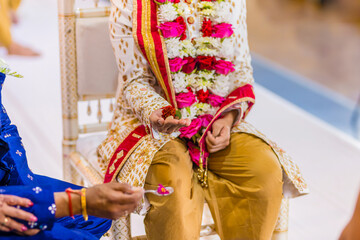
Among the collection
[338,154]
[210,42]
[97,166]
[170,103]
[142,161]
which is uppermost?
[210,42]

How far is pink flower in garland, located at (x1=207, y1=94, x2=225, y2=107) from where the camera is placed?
2.19m

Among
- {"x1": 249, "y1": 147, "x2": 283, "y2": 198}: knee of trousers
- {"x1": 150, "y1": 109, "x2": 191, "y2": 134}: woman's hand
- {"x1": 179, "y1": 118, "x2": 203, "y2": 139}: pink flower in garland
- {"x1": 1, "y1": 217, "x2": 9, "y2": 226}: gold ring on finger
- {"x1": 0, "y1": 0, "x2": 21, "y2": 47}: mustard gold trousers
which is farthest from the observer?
{"x1": 0, "y1": 0, "x2": 21, "y2": 47}: mustard gold trousers

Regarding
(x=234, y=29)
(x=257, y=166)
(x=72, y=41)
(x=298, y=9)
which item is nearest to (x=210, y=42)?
(x=234, y=29)

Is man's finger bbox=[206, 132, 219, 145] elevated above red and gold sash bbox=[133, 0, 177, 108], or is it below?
below

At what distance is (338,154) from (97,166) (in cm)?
188

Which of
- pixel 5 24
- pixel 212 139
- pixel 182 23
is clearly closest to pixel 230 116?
pixel 212 139

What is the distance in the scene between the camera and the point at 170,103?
2.14 metres

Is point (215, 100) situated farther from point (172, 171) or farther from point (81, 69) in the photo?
point (81, 69)

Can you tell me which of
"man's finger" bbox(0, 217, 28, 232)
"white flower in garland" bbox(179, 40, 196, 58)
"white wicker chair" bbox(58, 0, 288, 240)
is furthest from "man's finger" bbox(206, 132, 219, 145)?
"man's finger" bbox(0, 217, 28, 232)

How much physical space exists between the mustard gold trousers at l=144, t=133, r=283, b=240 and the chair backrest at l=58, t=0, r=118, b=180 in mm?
647

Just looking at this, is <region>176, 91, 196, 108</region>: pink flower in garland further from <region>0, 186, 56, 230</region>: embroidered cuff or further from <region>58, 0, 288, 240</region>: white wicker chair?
<region>0, 186, 56, 230</region>: embroidered cuff

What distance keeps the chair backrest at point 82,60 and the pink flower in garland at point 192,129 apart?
601 millimetres

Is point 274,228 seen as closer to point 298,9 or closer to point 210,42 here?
point 210,42

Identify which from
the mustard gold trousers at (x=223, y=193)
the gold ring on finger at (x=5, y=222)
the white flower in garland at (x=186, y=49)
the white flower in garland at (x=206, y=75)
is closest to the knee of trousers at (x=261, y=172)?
the mustard gold trousers at (x=223, y=193)
